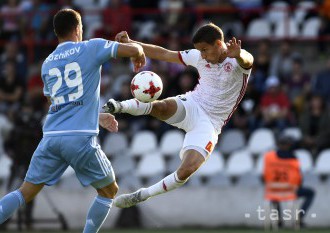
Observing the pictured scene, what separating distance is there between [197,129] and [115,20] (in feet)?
28.3

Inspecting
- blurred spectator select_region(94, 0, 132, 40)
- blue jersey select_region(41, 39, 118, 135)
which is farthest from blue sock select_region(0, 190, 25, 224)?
blurred spectator select_region(94, 0, 132, 40)

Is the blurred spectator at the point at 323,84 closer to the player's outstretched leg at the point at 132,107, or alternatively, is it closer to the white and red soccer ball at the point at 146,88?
the player's outstretched leg at the point at 132,107

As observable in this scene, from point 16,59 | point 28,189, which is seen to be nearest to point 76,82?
point 28,189

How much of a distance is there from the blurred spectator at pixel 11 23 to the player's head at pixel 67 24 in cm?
1059

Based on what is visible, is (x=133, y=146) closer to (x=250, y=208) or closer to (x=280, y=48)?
(x=250, y=208)

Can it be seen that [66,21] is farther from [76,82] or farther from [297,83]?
[297,83]

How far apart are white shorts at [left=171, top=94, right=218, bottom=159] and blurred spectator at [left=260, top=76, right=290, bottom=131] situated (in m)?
6.16

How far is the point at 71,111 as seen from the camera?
10336 mm

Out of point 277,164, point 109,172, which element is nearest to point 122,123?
point 277,164

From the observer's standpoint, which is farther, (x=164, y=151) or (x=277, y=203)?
(x=164, y=151)

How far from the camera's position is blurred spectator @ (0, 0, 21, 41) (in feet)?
68.6

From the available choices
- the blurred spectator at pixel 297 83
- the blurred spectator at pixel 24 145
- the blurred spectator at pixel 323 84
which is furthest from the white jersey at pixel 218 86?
the blurred spectator at pixel 323 84

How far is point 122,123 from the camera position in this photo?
1839 centimetres

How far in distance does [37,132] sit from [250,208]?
12.4ft
